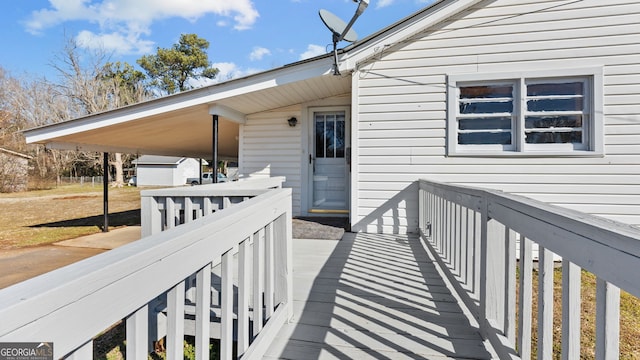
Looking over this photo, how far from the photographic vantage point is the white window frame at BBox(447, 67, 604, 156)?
4.21m

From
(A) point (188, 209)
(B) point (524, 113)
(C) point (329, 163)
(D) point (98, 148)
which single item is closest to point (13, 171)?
(D) point (98, 148)

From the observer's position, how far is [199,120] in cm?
593

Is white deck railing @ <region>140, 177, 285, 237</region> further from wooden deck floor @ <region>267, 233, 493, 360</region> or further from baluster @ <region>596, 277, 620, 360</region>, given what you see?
baluster @ <region>596, 277, 620, 360</region>

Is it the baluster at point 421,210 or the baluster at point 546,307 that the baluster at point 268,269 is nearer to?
the baluster at point 546,307

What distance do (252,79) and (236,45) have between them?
810 inches

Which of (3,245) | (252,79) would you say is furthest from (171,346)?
(3,245)

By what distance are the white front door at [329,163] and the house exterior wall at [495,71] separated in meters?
1.23

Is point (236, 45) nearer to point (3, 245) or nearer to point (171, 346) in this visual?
point (3, 245)

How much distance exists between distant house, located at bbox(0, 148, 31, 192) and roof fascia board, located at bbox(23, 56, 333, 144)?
882 inches

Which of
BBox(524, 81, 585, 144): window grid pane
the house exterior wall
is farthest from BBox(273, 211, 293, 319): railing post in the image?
BBox(524, 81, 585, 144): window grid pane

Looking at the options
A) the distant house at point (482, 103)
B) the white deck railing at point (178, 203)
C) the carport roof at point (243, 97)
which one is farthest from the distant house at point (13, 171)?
the white deck railing at point (178, 203)

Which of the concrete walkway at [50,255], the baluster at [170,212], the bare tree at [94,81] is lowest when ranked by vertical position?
the concrete walkway at [50,255]

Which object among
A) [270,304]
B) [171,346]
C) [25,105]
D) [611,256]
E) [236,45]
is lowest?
[270,304]

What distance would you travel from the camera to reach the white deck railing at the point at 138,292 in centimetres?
55
